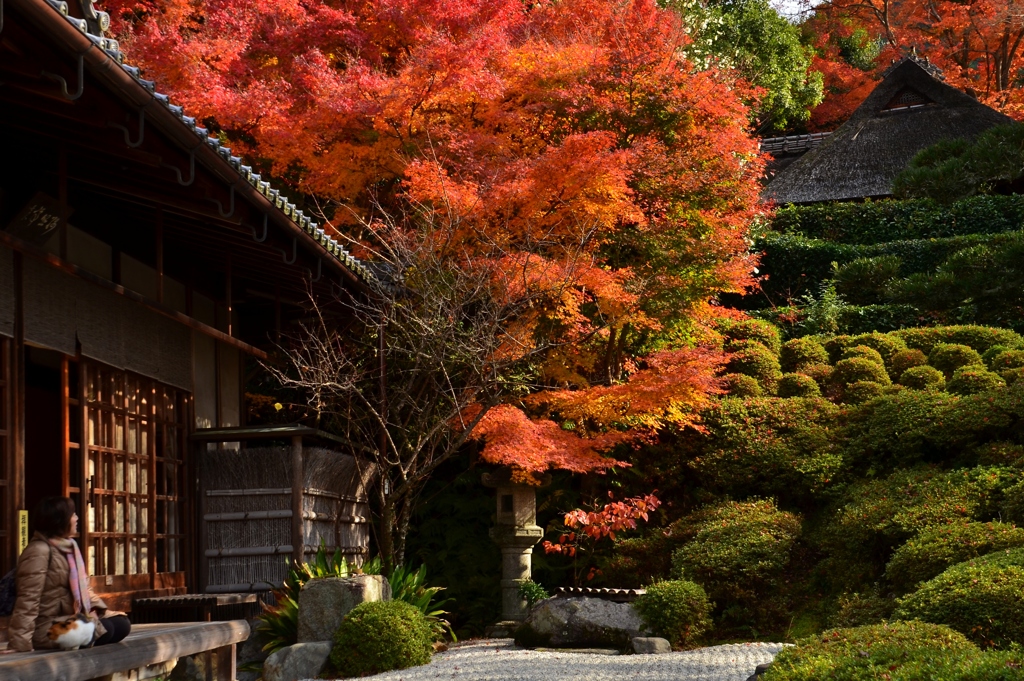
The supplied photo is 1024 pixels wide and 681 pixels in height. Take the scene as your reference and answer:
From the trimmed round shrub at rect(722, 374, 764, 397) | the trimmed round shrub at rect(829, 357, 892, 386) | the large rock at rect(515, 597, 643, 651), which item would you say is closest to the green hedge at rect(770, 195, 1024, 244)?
the trimmed round shrub at rect(829, 357, 892, 386)

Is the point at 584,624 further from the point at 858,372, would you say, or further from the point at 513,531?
the point at 858,372

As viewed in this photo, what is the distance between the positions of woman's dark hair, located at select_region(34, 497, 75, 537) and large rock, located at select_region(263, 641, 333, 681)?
167 inches

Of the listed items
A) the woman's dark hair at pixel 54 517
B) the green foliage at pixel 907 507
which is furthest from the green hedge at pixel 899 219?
the woman's dark hair at pixel 54 517

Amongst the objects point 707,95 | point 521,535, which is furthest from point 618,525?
point 707,95

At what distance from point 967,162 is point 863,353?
6.27 meters

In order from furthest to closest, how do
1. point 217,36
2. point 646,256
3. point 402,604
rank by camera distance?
point 217,36 → point 646,256 → point 402,604

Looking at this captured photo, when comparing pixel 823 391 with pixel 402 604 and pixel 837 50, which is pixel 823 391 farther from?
pixel 837 50

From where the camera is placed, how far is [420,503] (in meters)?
14.7

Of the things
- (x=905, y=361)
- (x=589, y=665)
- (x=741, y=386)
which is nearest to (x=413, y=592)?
(x=589, y=665)

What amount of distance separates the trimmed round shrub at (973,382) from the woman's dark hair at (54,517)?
470 inches

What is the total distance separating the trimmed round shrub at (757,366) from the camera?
16.3 meters

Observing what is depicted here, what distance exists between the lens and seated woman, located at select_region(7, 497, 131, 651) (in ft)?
18.1

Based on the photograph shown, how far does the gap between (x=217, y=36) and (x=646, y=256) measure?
662cm

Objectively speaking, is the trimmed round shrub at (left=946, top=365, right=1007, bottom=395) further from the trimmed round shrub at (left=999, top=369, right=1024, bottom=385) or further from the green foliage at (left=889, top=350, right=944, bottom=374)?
the green foliage at (left=889, top=350, right=944, bottom=374)
